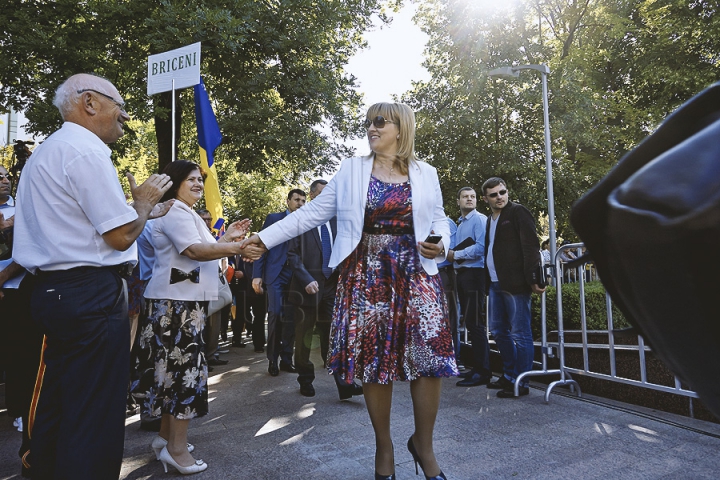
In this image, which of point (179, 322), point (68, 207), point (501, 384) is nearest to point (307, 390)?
point (501, 384)

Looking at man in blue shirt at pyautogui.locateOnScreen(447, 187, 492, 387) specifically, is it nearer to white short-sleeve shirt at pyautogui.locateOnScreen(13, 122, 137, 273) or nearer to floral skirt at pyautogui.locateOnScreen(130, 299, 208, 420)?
floral skirt at pyautogui.locateOnScreen(130, 299, 208, 420)

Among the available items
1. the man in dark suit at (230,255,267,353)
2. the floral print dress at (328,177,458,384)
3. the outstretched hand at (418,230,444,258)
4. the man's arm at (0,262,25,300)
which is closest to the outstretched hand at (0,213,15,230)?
the man's arm at (0,262,25,300)

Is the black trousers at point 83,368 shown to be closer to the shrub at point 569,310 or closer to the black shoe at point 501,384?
the black shoe at point 501,384

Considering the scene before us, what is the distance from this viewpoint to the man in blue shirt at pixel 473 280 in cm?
627

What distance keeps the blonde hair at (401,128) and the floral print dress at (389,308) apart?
7.8 inches

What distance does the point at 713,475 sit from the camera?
10.7 ft

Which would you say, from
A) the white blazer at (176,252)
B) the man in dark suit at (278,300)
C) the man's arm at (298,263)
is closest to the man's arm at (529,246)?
the man's arm at (298,263)

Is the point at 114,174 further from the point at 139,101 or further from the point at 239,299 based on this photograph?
the point at 139,101

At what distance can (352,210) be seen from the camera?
124 inches

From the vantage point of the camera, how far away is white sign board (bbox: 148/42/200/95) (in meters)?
7.32

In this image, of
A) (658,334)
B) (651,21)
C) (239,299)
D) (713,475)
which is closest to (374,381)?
(713,475)

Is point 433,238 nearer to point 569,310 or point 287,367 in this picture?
point 287,367

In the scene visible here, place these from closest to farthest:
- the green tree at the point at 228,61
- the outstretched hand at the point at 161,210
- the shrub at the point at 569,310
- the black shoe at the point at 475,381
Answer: the outstretched hand at the point at 161,210
the black shoe at the point at 475,381
the shrub at the point at 569,310
the green tree at the point at 228,61

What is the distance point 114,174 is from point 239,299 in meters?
8.95
